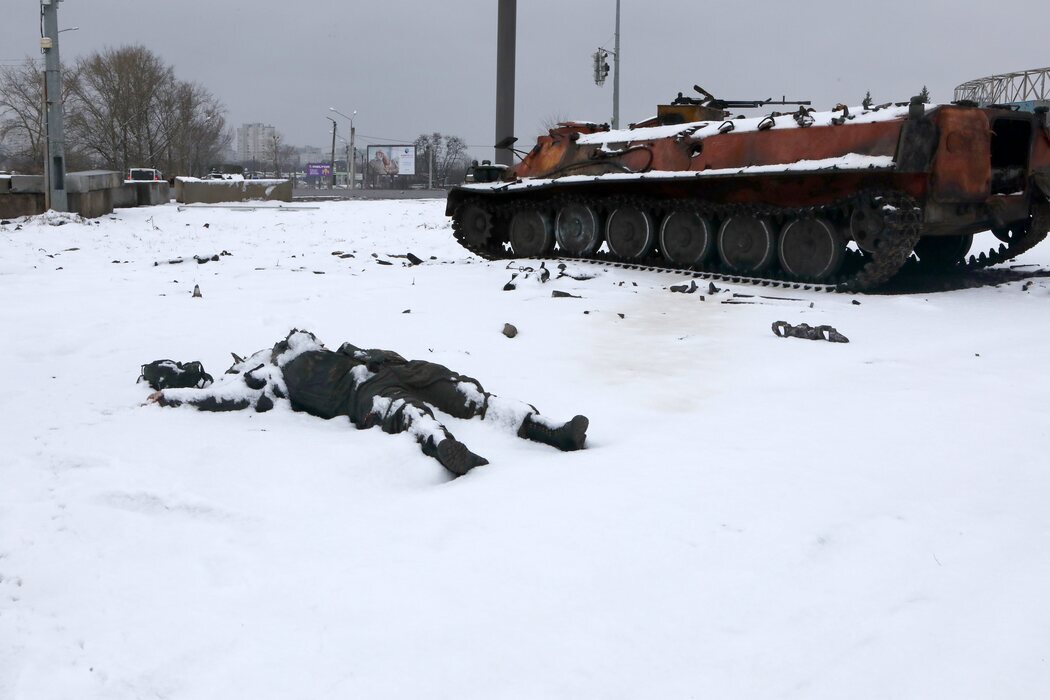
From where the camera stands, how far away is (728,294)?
11055 mm

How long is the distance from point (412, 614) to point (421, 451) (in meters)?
1.60

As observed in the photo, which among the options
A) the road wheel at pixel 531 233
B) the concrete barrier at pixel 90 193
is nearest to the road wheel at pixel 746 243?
the road wheel at pixel 531 233

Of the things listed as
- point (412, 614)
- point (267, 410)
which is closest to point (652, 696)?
point (412, 614)

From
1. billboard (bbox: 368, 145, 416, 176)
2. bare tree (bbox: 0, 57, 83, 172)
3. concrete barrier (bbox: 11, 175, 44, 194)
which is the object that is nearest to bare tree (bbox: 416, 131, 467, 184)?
billboard (bbox: 368, 145, 416, 176)

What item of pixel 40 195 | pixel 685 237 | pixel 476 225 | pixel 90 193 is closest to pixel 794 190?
pixel 685 237

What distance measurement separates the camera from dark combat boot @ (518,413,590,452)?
4.96 metres

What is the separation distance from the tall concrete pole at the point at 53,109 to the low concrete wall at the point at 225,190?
A: 13630mm

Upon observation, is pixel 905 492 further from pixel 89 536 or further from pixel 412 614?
pixel 89 536

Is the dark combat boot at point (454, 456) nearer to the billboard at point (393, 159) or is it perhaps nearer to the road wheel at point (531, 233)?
the road wheel at point (531, 233)

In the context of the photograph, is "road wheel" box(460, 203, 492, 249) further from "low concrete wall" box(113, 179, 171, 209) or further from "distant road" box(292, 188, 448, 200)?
"distant road" box(292, 188, 448, 200)

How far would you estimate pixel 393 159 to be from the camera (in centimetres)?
8238

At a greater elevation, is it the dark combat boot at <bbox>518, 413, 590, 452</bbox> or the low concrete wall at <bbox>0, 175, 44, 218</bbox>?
the low concrete wall at <bbox>0, 175, 44, 218</bbox>

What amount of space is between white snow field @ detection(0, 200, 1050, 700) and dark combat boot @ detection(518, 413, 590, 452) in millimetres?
69

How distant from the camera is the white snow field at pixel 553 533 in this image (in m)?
2.90
